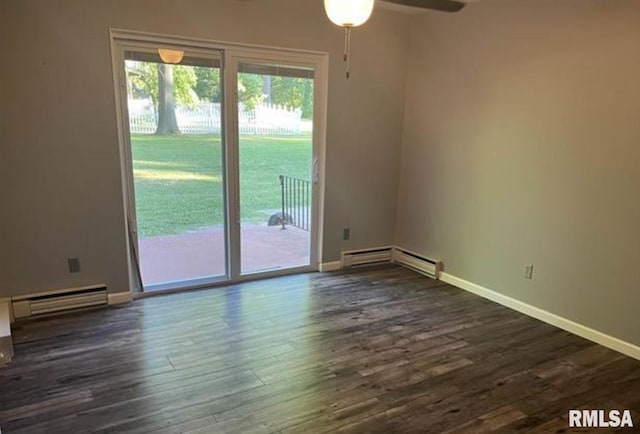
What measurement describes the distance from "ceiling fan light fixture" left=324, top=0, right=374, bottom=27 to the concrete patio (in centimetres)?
241

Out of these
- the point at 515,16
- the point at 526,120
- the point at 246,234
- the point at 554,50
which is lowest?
the point at 246,234

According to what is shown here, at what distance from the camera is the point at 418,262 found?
473cm

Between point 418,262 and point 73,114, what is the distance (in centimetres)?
353

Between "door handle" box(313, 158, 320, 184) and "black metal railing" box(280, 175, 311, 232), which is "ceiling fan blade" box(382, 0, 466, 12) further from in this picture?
"black metal railing" box(280, 175, 311, 232)

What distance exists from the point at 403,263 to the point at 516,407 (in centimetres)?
257

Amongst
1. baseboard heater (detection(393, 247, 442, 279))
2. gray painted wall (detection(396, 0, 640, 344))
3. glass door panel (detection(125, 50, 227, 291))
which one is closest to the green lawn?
glass door panel (detection(125, 50, 227, 291))

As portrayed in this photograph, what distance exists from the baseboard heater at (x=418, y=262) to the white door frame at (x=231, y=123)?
3.22ft

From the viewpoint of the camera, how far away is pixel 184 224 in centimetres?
398

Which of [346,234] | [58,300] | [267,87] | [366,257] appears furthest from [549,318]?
[58,300]

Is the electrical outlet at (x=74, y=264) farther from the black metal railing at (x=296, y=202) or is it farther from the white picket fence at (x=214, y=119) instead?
the black metal railing at (x=296, y=202)

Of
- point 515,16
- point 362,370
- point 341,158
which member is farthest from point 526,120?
point 362,370

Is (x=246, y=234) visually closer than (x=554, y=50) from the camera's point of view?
No

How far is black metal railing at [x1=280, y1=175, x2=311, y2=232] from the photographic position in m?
4.45

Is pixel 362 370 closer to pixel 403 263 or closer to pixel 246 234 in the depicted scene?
pixel 246 234
